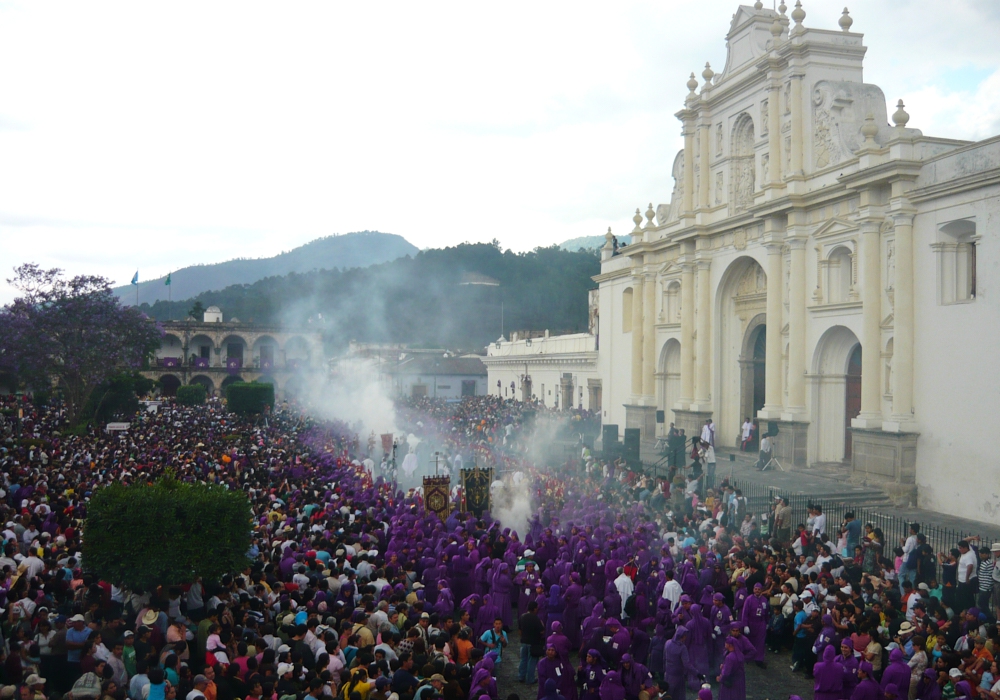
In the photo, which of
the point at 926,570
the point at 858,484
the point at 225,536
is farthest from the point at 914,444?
the point at 225,536

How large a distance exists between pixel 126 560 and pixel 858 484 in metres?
16.9

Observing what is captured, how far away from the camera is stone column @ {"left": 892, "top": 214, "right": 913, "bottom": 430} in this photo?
19422 millimetres

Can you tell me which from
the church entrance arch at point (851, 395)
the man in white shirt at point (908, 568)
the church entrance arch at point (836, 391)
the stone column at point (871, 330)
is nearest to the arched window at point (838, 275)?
the church entrance arch at point (836, 391)

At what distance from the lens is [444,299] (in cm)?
9212

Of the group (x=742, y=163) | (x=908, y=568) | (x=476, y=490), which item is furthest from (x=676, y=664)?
A: (x=742, y=163)

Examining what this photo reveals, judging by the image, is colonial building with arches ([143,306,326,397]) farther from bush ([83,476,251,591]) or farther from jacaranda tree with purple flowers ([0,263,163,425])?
bush ([83,476,251,591])

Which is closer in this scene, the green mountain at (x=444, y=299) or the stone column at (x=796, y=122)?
the stone column at (x=796, y=122)

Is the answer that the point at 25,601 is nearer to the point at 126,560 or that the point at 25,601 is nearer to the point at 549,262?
the point at 126,560

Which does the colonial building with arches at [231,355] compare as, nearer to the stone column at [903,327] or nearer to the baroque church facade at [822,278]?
the baroque church facade at [822,278]

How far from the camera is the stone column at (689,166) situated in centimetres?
3031

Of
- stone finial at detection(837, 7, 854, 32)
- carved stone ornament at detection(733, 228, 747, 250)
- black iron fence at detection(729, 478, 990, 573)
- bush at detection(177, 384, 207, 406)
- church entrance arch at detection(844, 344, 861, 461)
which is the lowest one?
black iron fence at detection(729, 478, 990, 573)

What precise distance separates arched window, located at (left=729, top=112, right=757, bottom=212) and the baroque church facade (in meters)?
0.06

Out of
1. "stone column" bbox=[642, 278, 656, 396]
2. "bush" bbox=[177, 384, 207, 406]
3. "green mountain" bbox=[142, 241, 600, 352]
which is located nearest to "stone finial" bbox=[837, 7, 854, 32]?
"stone column" bbox=[642, 278, 656, 396]

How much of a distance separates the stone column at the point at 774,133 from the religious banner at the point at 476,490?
1338cm
